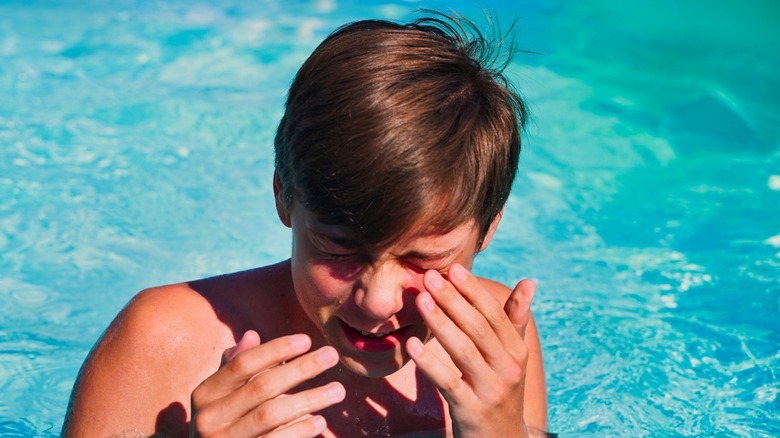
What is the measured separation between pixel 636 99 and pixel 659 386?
3.55 meters

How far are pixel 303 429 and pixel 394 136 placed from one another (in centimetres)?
77

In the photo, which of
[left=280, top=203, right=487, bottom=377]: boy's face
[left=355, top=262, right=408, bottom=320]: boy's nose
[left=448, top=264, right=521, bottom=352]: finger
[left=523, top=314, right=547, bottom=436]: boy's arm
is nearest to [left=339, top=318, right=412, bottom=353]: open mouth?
[left=280, top=203, right=487, bottom=377]: boy's face

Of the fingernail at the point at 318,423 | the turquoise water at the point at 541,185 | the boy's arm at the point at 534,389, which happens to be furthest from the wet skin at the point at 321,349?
the turquoise water at the point at 541,185

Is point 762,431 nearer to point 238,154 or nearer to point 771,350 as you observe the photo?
point 771,350

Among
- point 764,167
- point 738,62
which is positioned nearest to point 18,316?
point 764,167

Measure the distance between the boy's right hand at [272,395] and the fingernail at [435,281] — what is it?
1.05 feet

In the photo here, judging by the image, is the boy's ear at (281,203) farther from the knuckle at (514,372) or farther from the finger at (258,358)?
the knuckle at (514,372)

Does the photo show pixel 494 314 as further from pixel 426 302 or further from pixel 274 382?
pixel 274 382

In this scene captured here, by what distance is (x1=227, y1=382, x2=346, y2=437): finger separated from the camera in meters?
2.36

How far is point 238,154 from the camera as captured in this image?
21.8 ft

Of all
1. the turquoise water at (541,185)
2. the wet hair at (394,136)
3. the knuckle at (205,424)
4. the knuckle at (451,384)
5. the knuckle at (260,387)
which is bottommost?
the turquoise water at (541,185)

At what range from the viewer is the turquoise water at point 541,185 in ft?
15.3

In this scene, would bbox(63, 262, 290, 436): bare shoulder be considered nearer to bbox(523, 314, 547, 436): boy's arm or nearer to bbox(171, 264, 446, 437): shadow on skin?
bbox(171, 264, 446, 437): shadow on skin

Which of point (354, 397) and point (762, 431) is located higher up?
point (354, 397)
